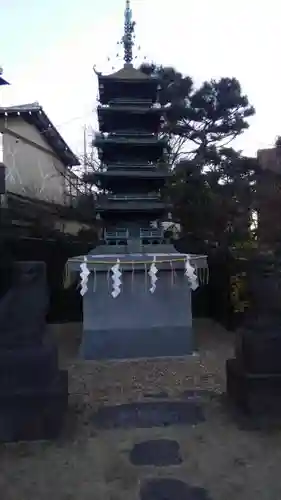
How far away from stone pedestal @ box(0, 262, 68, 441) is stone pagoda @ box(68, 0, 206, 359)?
3.16 meters

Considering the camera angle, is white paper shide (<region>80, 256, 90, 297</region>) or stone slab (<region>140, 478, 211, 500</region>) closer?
stone slab (<region>140, 478, 211, 500</region>)

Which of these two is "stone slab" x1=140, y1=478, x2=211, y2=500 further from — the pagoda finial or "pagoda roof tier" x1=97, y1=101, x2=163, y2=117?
the pagoda finial

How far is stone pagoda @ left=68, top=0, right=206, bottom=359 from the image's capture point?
28.0 feet

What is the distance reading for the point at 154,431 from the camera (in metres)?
4.70

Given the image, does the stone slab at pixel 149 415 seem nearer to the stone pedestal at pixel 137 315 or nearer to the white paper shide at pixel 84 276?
the white paper shide at pixel 84 276

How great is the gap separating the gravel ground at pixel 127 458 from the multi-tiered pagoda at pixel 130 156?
3.89 m

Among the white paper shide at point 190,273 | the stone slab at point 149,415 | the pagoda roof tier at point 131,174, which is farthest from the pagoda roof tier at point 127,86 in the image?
the stone slab at point 149,415

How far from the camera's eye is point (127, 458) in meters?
4.08

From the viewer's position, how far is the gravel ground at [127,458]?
11.5 ft

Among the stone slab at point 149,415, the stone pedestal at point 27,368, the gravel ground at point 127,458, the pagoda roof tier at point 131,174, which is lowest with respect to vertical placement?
the stone slab at point 149,415

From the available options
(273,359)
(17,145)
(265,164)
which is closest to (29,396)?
(273,359)

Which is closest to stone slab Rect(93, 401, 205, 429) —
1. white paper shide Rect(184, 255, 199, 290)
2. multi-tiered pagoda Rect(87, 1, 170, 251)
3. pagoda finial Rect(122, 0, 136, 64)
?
white paper shide Rect(184, 255, 199, 290)

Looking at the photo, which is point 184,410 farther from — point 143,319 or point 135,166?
point 135,166

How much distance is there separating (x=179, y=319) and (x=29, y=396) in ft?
14.8
